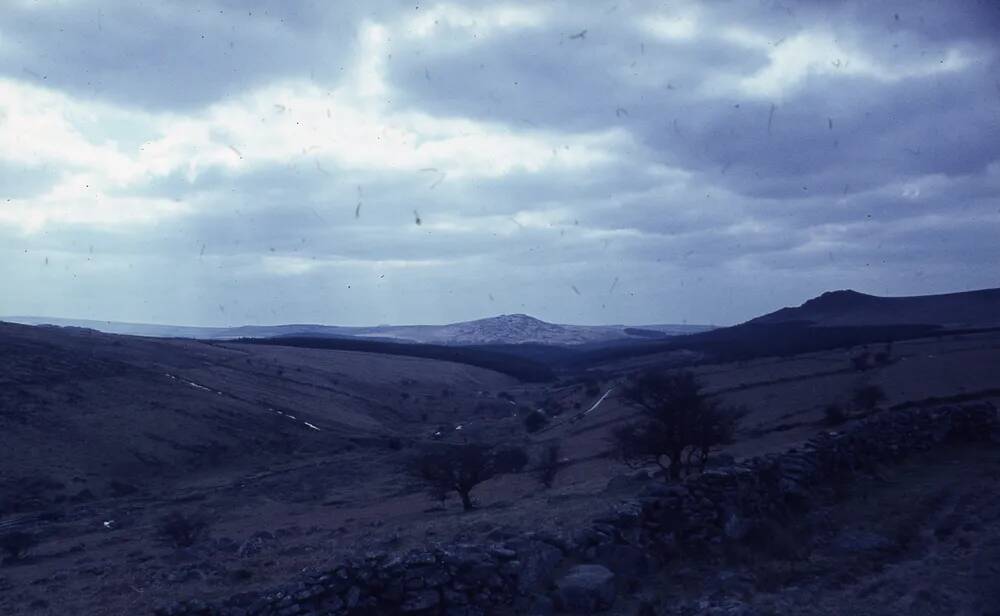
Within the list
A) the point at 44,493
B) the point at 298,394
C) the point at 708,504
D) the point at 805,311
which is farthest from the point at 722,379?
the point at 805,311

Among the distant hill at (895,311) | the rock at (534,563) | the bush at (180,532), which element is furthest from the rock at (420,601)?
the distant hill at (895,311)

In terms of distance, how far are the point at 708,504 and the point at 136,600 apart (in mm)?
10632

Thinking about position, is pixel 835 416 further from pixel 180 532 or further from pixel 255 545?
pixel 180 532

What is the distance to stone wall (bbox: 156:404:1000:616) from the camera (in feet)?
36.6

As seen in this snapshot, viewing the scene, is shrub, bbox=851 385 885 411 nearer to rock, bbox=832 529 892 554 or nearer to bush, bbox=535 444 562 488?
bush, bbox=535 444 562 488

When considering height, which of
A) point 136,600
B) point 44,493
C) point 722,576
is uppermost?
point 722,576

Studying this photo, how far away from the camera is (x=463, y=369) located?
117 m

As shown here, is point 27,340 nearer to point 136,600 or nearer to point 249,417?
point 249,417

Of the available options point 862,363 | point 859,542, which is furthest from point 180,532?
point 862,363

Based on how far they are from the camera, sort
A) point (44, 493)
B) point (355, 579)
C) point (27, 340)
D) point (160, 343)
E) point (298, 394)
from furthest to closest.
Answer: point (160, 343), point (298, 394), point (27, 340), point (44, 493), point (355, 579)

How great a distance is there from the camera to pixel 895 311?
477 ft

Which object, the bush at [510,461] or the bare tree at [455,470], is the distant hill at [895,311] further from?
the bare tree at [455,470]

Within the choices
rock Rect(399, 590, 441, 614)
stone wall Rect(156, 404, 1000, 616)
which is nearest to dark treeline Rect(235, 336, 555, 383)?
stone wall Rect(156, 404, 1000, 616)

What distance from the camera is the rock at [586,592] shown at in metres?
11.2
